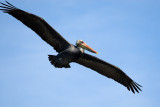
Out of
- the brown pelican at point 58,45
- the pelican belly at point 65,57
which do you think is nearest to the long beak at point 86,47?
the brown pelican at point 58,45

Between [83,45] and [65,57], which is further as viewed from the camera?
[83,45]

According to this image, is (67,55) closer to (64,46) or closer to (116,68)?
(64,46)

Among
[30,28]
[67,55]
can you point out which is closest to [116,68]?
[67,55]

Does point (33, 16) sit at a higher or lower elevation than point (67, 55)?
higher

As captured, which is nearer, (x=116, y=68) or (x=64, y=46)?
(x=64, y=46)

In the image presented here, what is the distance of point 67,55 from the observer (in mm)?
16344

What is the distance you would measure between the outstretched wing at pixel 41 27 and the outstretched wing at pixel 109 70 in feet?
4.25

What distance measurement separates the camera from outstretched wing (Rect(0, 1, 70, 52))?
633 inches

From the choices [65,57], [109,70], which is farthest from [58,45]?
[109,70]

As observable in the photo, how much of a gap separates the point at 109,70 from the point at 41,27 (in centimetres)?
343

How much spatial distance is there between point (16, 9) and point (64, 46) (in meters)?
2.21

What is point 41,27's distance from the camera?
1642 cm

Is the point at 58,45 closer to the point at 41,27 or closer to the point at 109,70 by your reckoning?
the point at 41,27

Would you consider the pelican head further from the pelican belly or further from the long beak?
the pelican belly
